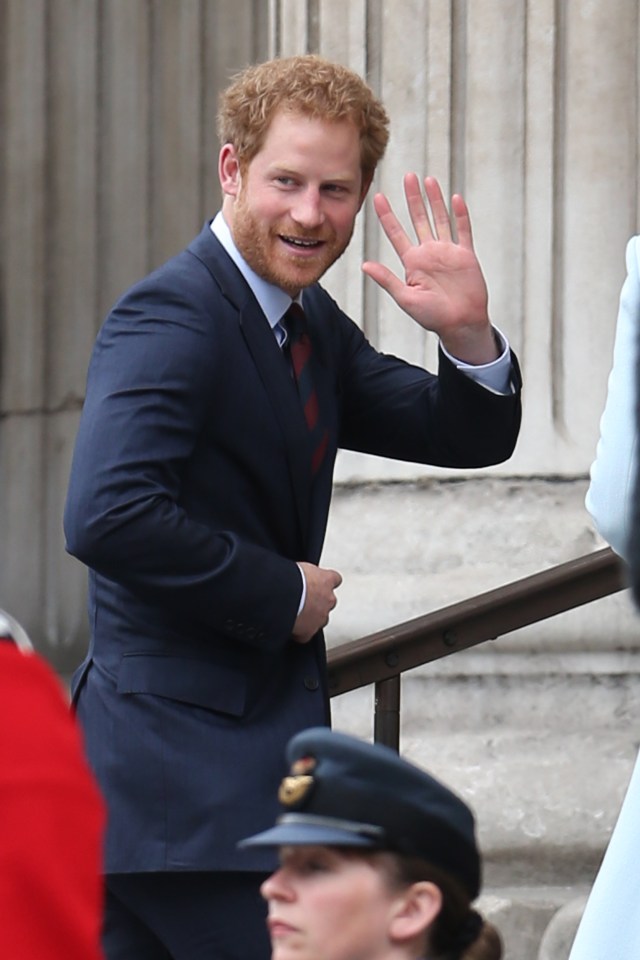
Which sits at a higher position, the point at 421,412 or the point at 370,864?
the point at 421,412

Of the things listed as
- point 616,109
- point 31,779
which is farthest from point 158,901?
point 616,109

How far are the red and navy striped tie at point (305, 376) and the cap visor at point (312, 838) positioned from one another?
32.1 inches

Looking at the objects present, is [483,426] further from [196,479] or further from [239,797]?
[239,797]

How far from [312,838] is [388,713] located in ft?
5.39

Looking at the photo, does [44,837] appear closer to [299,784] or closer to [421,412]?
[299,784]

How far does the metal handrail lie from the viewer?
3750mm

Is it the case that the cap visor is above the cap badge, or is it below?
below

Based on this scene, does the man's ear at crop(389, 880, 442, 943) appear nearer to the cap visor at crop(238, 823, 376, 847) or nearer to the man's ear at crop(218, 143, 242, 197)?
the cap visor at crop(238, 823, 376, 847)

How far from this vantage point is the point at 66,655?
6.48m

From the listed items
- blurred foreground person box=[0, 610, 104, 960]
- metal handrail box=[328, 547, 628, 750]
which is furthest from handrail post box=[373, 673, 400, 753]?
blurred foreground person box=[0, 610, 104, 960]

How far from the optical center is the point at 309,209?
2.91 meters

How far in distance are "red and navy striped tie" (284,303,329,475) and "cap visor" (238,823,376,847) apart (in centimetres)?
81

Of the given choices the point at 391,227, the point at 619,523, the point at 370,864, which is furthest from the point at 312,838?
the point at 391,227

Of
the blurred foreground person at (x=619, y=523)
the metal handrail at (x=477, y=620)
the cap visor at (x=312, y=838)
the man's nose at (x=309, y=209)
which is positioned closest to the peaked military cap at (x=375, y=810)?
the cap visor at (x=312, y=838)
